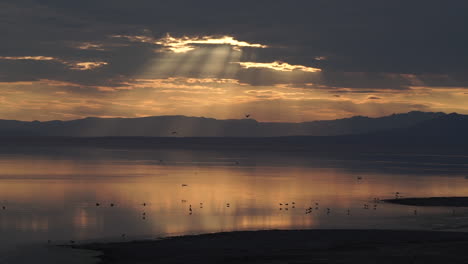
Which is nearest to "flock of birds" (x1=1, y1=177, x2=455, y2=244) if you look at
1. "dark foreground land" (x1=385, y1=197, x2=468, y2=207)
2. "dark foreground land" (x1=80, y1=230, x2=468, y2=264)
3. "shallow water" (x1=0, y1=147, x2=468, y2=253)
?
"shallow water" (x1=0, y1=147, x2=468, y2=253)

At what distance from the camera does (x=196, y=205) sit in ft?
218

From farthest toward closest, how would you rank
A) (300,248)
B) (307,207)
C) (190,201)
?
1. (190,201)
2. (307,207)
3. (300,248)

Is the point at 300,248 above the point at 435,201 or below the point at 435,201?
below

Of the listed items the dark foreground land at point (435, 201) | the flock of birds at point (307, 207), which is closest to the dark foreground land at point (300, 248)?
the flock of birds at point (307, 207)

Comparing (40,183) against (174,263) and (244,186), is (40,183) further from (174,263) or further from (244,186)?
(174,263)

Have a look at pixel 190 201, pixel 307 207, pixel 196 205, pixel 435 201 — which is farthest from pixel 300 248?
pixel 435 201

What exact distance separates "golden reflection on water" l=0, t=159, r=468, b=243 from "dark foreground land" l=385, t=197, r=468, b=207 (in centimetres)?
345

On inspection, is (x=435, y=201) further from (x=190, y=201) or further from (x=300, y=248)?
(x=300, y=248)

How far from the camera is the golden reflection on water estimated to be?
168 ft

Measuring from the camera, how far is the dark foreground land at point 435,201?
67.2 m

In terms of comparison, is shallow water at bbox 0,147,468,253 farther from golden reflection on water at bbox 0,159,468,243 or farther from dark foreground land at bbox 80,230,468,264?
dark foreground land at bbox 80,230,468,264

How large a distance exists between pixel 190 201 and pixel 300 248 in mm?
32201

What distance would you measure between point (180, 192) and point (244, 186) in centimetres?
1235

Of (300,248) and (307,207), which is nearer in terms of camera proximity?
(300,248)
